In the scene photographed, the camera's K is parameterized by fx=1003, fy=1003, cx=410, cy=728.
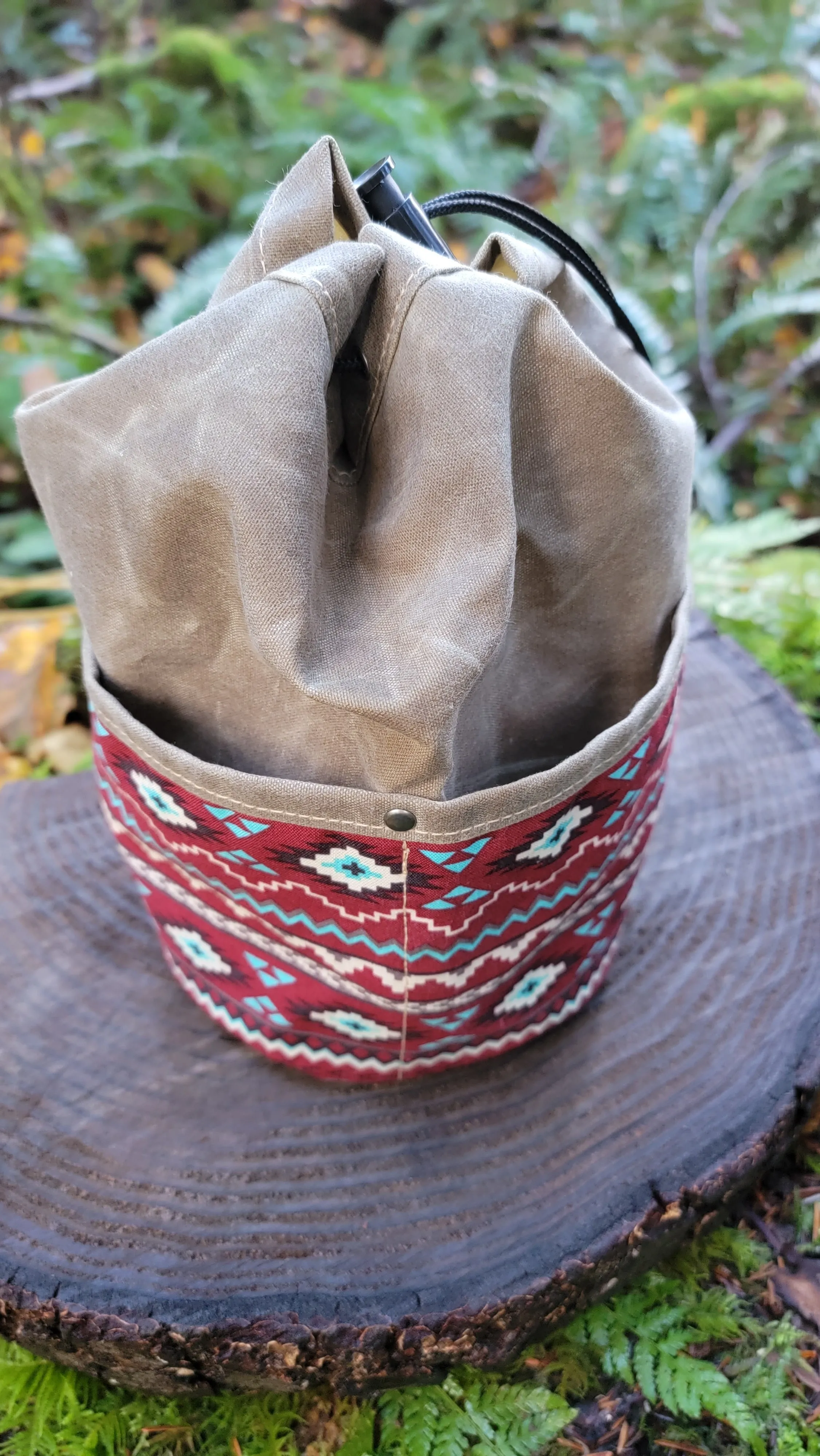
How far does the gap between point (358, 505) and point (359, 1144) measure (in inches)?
24.5

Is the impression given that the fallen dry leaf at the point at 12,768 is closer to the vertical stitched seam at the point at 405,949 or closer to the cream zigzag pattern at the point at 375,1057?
the cream zigzag pattern at the point at 375,1057

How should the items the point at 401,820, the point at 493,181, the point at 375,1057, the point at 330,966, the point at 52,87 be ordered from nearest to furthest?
the point at 401,820, the point at 330,966, the point at 375,1057, the point at 493,181, the point at 52,87

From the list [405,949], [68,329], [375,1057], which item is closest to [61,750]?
[375,1057]

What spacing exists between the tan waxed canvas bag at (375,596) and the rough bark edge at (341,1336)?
252 mm

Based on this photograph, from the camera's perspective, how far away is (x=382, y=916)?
827 millimetres

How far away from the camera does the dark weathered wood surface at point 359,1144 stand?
869 millimetres

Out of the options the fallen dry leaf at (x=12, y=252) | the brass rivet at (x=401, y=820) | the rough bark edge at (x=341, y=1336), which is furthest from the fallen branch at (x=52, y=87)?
the rough bark edge at (x=341, y=1336)

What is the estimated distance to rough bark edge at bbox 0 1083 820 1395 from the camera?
33.2 inches

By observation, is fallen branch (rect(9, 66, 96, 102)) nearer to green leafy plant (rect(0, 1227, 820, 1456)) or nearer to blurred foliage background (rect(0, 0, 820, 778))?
blurred foliage background (rect(0, 0, 820, 778))

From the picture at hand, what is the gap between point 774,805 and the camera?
1318 millimetres

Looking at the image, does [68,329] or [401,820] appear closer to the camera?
[401,820]

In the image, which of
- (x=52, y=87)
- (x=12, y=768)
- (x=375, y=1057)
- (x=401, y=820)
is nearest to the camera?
(x=401, y=820)

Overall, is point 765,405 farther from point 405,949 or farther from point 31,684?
point 405,949

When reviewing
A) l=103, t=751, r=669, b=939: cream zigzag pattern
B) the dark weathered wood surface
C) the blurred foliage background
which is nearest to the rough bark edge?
the dark weathered wood surface
